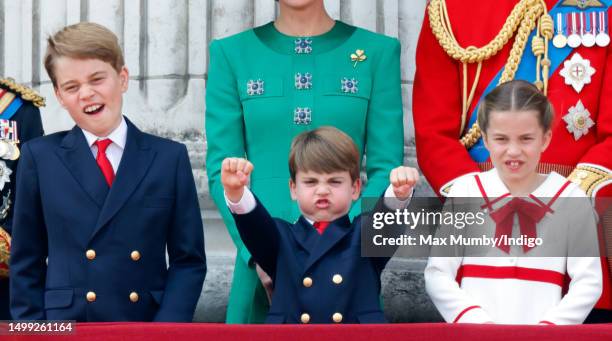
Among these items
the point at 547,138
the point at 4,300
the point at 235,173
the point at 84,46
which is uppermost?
the point at 84,46

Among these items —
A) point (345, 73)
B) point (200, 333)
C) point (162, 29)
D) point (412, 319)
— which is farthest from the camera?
point (162, 29)

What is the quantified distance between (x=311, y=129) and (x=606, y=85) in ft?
3.39

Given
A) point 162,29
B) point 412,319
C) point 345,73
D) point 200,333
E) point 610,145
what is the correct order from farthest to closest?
point 162,29 → point 412,319 → point 345,73 → point 610,145 → point 200,333

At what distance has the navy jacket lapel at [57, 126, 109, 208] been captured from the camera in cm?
394

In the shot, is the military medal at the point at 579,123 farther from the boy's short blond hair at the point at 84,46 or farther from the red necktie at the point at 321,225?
the boy's short blond hair at the point at 84,46

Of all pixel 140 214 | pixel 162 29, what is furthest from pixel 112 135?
pixel 162 29

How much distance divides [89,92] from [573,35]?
1696 millimetres

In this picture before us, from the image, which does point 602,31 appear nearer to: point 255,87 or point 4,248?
point 255,87

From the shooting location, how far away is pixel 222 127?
4.44 m

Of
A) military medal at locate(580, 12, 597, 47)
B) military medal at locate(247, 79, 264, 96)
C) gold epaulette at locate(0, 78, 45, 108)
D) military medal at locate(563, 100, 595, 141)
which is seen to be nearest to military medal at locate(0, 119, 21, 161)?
gold epaulette at locate(0, 78, 45, 108)

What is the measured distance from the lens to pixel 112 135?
4051 millimetres

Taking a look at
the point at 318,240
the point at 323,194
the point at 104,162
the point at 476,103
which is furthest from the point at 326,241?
the point at 476,103

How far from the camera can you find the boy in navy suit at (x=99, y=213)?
3.88m

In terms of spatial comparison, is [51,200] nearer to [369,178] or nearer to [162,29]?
[369,178]
